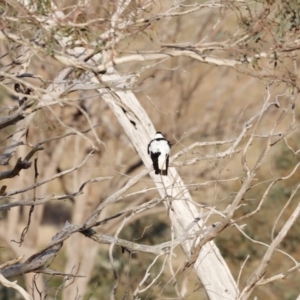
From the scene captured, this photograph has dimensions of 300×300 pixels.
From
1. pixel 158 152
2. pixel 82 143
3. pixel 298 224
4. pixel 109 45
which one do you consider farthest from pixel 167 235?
pixel 109 45

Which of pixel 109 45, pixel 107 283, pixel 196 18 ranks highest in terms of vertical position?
pixel 109 45

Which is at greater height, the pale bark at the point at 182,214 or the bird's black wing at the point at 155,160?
the bird's black wing at the point at 155,160

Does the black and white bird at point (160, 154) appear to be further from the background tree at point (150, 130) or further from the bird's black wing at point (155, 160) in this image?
the background tree at point (150, 130)

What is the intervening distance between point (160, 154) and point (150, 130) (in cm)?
132

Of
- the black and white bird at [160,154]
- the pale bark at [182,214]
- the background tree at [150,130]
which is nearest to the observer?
the background tree at [150,130]

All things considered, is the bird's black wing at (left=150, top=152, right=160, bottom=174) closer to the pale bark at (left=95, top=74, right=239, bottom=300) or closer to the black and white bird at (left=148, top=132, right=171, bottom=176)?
the black and white bird at (left=148, top=132, right=171, bottom=176)

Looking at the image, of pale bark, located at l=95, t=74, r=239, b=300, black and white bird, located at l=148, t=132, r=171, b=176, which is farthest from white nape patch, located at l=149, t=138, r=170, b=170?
pale bark, located at l=95, t=74, r=239, b=300

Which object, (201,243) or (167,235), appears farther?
(167,235)

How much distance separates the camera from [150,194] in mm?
18609

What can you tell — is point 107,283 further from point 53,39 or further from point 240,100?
point 53,39

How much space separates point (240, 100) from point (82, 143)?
392 centimetres

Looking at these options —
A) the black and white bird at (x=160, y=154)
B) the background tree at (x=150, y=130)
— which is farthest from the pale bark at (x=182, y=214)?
the black and white bird at (x=160, y=154)

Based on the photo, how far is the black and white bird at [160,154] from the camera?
7.79 m

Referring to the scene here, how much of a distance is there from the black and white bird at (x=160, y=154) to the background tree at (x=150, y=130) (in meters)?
0.16
